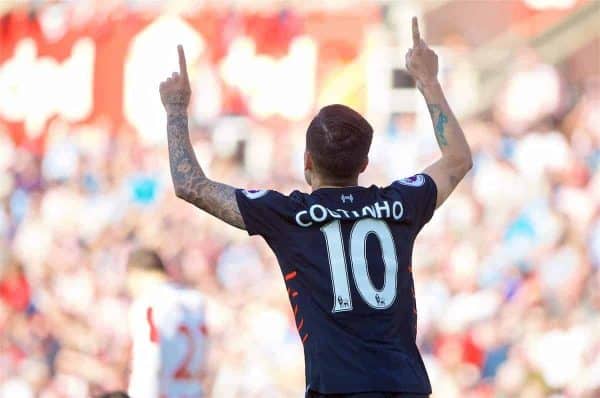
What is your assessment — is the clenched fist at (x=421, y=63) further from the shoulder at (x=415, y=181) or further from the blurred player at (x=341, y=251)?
the blurred player at (x=341, y=251)

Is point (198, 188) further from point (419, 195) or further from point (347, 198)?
point (419, 195)

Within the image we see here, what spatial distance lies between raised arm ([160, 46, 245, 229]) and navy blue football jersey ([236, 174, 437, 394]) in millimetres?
51

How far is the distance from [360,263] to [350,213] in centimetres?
15

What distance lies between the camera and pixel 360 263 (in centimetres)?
378

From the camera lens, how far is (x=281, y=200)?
150 inches

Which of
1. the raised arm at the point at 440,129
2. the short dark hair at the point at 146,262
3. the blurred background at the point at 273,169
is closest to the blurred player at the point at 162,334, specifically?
the short dark hair at the point at 146,262

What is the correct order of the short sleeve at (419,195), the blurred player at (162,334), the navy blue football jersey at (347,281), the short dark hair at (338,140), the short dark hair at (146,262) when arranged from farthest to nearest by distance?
the short dark hair at (146,262) < the blurred player at (162,334) < the short sleeve at (419,195) < the short dark hair at (338,140) < the navy blue football jersey at (347,281)

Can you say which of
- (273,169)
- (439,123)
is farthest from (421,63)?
(273,169)

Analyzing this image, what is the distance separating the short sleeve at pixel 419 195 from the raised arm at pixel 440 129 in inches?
1.4

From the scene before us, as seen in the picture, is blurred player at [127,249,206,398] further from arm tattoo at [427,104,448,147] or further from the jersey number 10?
the jersey number 10

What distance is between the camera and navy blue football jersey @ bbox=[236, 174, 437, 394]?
3.70m

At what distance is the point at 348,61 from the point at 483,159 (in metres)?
1.73

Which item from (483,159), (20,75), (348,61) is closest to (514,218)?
(483,159)

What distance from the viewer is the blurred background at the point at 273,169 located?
38.7 feet
